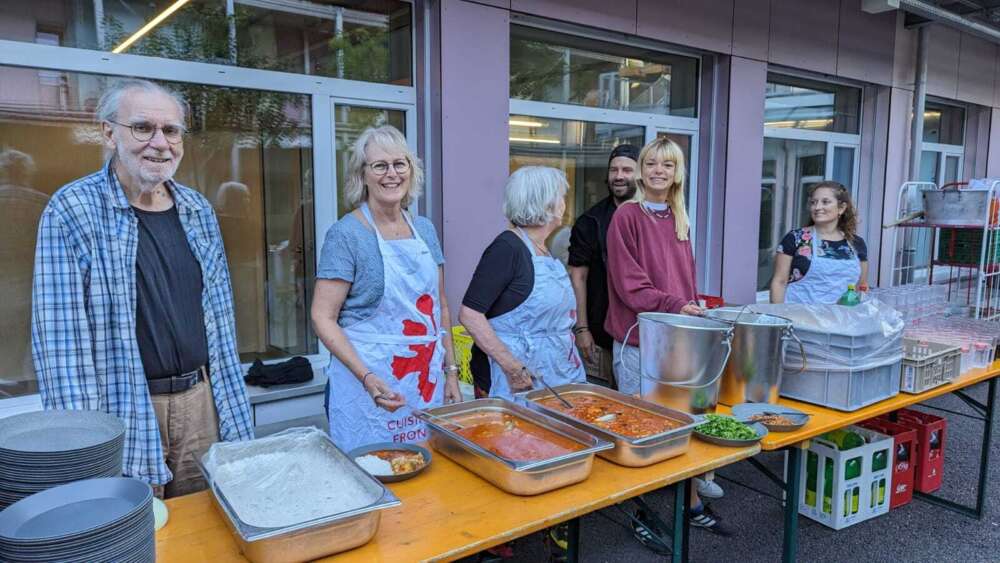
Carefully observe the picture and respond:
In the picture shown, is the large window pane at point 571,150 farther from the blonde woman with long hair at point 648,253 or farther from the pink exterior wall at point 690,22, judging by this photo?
the blonde woman with long hair at point 648,253

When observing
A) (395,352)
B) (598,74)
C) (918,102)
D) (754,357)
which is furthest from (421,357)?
(918,102)

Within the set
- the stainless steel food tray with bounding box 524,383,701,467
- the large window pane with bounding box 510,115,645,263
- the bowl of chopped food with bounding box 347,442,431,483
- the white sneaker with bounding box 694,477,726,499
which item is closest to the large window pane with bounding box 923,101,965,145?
the large window pane with bounding box 510,115,645,263

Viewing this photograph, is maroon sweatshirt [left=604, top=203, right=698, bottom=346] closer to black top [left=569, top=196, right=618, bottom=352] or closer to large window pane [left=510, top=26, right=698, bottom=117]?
black top [left=569, top=196, right=618, bottom=352]

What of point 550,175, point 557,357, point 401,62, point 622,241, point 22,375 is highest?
point 401,62

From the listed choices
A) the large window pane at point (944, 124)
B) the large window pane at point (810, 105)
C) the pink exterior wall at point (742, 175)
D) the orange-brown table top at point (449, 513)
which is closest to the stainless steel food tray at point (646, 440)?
the orange-brown table top at point (449, 513)

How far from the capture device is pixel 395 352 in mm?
2398

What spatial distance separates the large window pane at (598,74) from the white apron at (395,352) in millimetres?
2831

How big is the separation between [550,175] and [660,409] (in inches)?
39.2

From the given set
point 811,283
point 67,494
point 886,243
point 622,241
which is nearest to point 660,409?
point 622,241

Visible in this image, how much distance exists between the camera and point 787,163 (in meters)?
7.16

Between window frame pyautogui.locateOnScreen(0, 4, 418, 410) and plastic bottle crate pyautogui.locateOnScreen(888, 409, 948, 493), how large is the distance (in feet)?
10.5

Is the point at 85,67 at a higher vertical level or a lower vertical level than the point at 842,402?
higher

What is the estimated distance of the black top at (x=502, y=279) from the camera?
2.56 m

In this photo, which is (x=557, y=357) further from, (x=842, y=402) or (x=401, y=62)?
(x=401, y=62)
